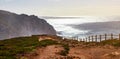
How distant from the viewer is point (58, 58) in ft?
173

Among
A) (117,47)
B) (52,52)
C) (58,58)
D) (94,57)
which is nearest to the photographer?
Result: (58,58)

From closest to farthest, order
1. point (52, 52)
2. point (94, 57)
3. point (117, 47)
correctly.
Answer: point (94, 57), point (52, 52), point (117, 47)

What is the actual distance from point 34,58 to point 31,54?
13.3ft

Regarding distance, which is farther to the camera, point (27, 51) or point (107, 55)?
point (27, 51)

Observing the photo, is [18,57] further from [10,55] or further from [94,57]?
[94,57]

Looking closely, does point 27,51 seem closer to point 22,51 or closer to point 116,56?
point 22,51

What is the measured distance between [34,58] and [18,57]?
9.53 ft

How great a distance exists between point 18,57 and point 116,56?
697 inches

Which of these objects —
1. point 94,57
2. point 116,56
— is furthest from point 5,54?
point 116,56

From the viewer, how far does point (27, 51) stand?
63.0m

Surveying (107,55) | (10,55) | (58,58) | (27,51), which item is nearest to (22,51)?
(27,51)

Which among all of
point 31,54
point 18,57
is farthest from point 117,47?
point 18,57

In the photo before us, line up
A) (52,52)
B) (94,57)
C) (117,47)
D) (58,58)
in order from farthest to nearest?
(117,47) < (52,52) < (94,57) < (58,58)

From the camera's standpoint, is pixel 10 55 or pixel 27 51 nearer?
pixel 10 55
